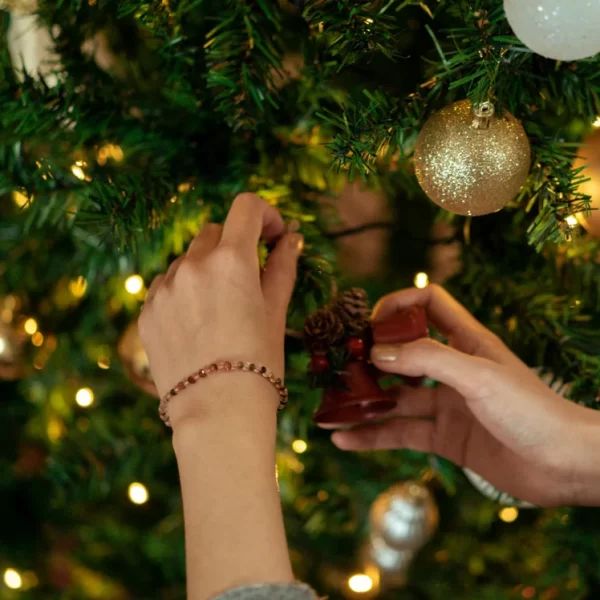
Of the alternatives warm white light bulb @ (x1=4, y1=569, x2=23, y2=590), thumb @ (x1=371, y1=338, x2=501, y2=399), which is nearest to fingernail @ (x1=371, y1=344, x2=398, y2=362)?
thumb @ (x1=371, y1=338, x2=501, y2=399)

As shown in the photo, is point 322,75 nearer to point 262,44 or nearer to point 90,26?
point 262,44

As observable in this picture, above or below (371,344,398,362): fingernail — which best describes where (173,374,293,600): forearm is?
above

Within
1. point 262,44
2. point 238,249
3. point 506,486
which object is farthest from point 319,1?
point 506,486

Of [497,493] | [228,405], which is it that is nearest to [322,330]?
[228,405]

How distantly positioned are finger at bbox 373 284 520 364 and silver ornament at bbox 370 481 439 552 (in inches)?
14.2

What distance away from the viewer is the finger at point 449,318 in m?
0.62

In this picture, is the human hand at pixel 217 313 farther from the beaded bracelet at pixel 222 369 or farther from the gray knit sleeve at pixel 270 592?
the gray knit sleeve at pixel 270 592

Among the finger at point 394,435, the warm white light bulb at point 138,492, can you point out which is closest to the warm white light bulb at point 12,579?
the warm white light bulb at point 138,492

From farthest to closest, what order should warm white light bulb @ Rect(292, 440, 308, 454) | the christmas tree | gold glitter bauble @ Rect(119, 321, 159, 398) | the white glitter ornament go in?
1. warm white light bulb @ Rect(292, 440, 308, 454)
2. gold glitter bauble @ Rect(119, 321, 159, 398)
3. the christmas tree
4. the white glitter ornament

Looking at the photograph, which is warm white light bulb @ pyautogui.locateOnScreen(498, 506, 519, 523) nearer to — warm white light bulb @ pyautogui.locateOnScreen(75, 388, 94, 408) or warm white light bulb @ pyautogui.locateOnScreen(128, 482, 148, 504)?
warm white light bulb @ pyautogui.locateOnScreen(128, 482, 148, 504)

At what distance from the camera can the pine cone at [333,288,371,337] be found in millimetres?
603

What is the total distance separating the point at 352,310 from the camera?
1.98 ft

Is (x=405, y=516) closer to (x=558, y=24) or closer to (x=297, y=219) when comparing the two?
(x=297, y=219)

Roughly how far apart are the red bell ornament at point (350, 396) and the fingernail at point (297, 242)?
0.43ft
